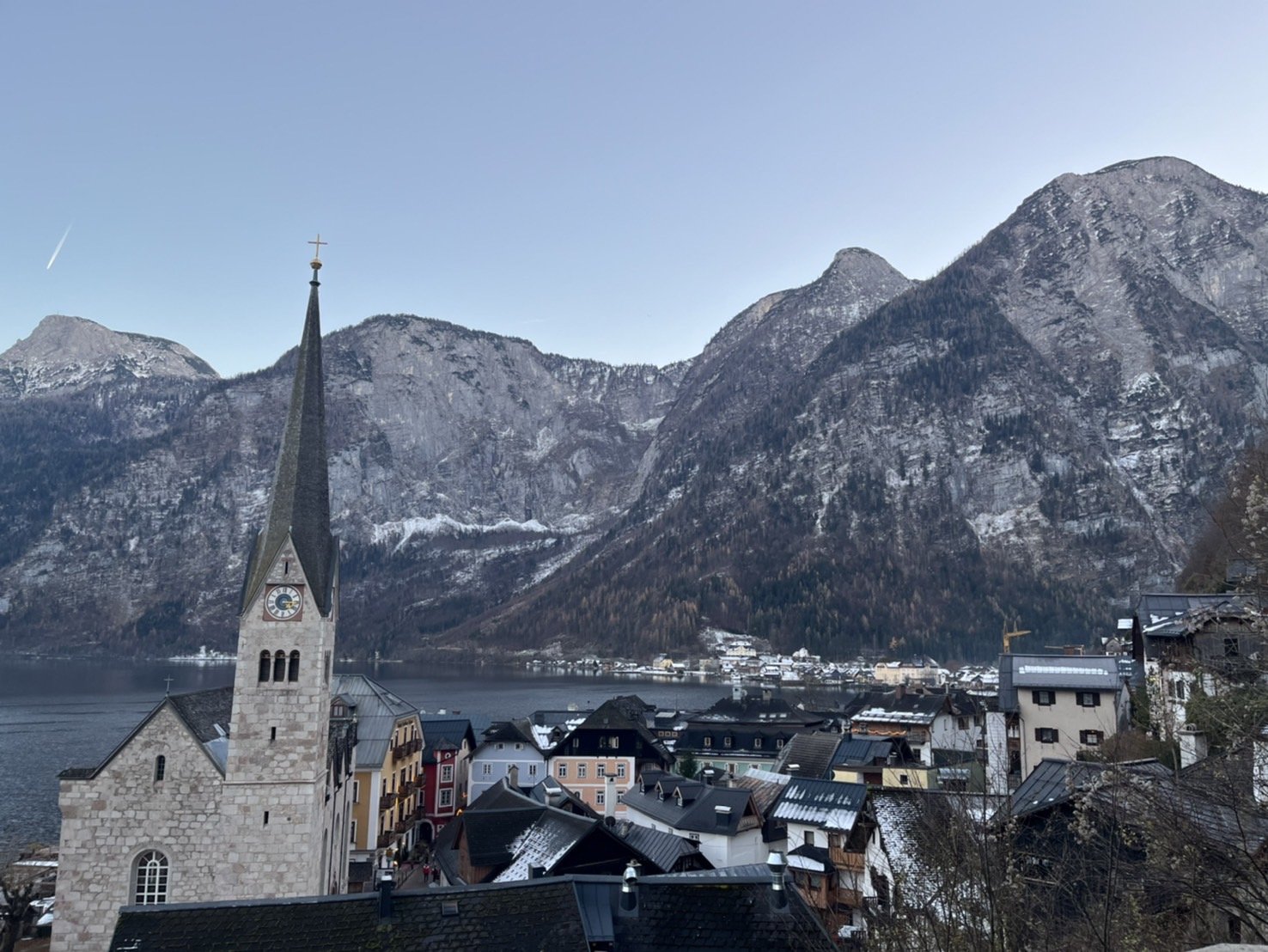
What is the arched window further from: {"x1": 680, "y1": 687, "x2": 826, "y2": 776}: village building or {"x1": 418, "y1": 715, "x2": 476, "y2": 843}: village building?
{"x1": 680, "y1": 687, "x2": 826, "y2": 776}: village building

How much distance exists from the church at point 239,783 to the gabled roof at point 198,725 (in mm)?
65

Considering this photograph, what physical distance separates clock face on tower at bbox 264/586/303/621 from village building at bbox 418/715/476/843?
35.1 m

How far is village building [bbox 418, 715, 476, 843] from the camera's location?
66062 millimetres

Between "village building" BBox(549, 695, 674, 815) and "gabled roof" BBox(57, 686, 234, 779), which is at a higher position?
"gabled roof" BBox(57, 686, 234, 779)

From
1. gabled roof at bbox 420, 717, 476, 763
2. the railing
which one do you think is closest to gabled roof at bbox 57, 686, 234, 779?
the railing

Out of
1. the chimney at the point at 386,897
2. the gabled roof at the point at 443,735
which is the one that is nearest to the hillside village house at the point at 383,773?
the gabled roof at the point at 443,735

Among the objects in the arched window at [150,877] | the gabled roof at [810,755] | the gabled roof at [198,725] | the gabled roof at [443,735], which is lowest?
the gabled roof at [810,755]

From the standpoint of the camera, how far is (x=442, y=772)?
2653 inches

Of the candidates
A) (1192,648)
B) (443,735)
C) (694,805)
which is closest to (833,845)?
(694,805)

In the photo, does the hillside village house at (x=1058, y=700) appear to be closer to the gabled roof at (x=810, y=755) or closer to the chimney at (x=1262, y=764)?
the gabled roof at (x=810, y=755)

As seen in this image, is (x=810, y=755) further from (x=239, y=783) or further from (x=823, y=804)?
(x=239, y=783)

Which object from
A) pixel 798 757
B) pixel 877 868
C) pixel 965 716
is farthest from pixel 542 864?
pixel 965 716

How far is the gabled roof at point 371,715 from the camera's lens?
54491mm

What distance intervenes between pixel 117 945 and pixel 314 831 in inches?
465
